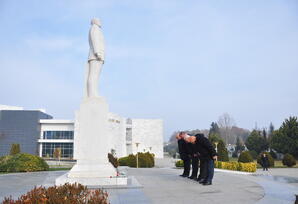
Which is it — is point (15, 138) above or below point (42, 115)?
below

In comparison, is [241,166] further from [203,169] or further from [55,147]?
[55,147]

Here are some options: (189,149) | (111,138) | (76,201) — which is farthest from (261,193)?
(111,138)

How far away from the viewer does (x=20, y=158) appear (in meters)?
15.7

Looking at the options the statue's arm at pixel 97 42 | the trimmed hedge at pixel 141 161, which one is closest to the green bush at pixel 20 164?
the statue's arm at pixel 97 42

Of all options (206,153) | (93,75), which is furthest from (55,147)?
(206,153)

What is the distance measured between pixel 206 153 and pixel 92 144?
12.9 feet

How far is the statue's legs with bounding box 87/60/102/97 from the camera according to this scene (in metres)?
9.85

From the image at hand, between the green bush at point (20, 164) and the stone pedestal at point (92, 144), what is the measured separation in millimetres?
7408

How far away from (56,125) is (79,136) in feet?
174

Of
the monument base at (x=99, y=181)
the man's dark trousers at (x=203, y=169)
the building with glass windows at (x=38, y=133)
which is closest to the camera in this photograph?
the monument base at (x=99, y=181)

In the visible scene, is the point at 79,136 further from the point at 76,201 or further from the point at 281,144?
the point at 281,144

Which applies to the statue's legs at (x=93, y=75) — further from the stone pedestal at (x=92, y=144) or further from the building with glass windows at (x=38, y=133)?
the building with glass windows at (x=38, y=133)

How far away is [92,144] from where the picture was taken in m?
9.23

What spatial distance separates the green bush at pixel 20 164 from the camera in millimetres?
15172
